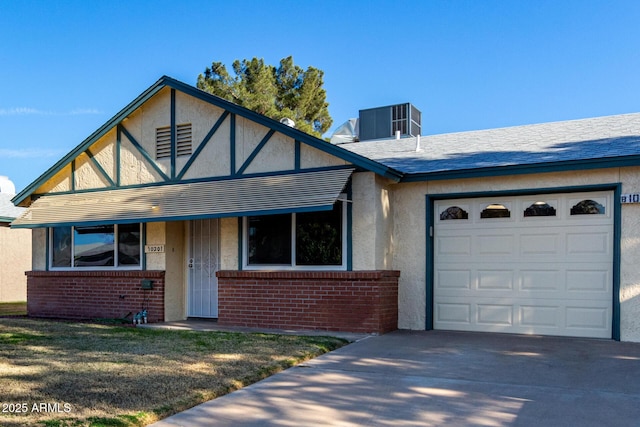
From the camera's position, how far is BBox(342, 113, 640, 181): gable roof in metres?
8.74

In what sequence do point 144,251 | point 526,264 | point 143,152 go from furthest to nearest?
point 143,152, point 144,251, point 526,264

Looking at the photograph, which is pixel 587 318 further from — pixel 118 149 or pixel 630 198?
pixel 118 149

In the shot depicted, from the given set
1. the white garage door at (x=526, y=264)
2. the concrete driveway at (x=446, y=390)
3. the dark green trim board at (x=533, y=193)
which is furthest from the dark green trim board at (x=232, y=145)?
the concrete driveway at (x=446, y=390)

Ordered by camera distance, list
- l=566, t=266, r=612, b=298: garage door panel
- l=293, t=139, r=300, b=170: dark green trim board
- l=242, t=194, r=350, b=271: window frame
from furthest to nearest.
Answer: l=293, t=139, r=300, b=170: dark green trim board → l=242, t=194, r=350, b=271: window frame → l=566, t=266, r=612, b=298: garage door panel

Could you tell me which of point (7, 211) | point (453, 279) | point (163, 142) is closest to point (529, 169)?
point (453, 279)

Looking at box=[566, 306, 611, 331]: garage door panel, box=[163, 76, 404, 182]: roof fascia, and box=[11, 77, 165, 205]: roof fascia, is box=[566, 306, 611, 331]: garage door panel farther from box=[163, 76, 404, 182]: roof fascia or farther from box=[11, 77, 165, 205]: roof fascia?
box=[11, 77, 165, 205]: roof fascia

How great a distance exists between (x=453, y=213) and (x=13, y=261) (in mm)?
15484

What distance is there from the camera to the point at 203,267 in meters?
11.6

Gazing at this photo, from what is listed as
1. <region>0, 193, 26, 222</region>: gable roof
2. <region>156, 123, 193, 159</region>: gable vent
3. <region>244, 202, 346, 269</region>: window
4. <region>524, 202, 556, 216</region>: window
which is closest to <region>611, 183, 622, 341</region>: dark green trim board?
<region>524, 202, 556, 216</region>: window

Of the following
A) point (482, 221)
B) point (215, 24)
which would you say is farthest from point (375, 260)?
point (215, 24)

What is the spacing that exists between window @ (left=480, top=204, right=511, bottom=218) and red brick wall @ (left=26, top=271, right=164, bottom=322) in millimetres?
6194

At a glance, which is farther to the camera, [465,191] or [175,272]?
[175,272]

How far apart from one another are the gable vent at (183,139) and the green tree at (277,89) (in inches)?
499

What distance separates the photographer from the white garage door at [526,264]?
8.75 meters
